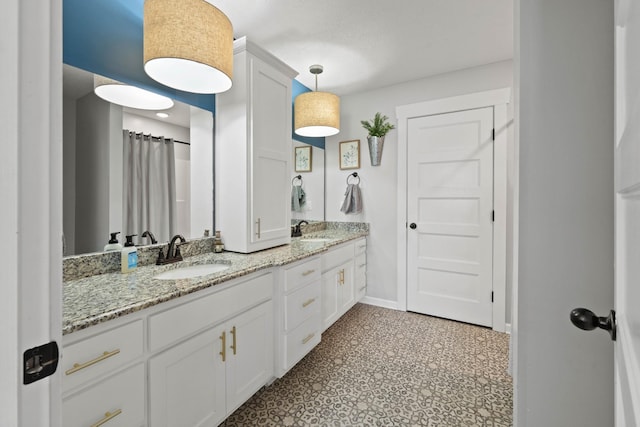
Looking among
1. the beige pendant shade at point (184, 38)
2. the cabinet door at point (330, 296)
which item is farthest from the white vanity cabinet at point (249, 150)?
the cabinet door at point (330, 296)

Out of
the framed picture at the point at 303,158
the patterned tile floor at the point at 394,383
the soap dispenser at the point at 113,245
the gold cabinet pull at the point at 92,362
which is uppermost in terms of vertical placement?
the framed picture at the point at 303,158

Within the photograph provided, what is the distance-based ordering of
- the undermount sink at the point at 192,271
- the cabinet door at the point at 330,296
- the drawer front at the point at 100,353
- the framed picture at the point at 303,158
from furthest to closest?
the framed picture at the point at 303,158 → the cabinet door at the point at 330,296 → the undermount sink at the point at 192,271 → the drawer front at the point at 100,353

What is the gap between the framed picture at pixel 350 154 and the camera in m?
3.31

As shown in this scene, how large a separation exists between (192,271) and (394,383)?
57.7 inches

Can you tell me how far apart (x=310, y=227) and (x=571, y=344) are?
2591mm

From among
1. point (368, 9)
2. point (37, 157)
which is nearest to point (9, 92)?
point (37, 157)

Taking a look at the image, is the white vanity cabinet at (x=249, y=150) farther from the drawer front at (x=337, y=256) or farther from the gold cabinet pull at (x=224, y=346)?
the gold cabinet pull at (x=224, y=346)

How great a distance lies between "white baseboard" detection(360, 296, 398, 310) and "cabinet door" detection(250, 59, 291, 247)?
4.82 ft

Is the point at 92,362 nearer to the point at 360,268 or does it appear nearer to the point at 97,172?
the point at 97,172

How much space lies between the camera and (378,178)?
3234 millimetres

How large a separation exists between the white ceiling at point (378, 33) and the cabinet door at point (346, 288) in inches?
73.8

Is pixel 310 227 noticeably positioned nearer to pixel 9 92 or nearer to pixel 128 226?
pixel 128 226

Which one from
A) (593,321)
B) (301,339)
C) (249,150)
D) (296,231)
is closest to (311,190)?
(296,231)

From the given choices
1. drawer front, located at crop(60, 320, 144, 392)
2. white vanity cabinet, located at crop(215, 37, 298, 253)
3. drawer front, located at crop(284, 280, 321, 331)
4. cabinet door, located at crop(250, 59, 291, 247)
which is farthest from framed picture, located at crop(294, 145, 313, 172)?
drawer front, located at crop(60, 320, 144, 392)
